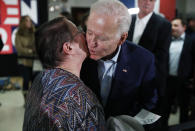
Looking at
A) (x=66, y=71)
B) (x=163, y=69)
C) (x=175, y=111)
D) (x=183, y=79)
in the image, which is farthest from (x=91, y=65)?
(x=175, y=111)

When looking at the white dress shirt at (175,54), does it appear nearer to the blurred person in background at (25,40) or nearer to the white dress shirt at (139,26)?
the white dress shirt at (139,26)

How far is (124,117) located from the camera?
872mm

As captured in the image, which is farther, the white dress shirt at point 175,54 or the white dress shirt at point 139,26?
the white dress shirt at point 175,54

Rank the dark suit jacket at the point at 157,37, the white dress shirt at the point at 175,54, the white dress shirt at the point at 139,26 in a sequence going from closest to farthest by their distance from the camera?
1. the white dress shirt at the point at 139,26
2. the dark suit jacket at the point at 157,37
3. the white dress shirt at the point at 175,54

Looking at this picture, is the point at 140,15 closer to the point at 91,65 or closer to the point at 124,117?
the point at 91,65

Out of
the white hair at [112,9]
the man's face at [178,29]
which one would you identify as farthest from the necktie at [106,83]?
the man's face at [178,29]

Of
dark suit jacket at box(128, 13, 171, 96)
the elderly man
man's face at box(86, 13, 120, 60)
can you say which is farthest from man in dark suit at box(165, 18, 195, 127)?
the elderly man

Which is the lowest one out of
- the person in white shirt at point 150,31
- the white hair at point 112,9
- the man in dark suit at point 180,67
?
the man in dark suit at point 180,67

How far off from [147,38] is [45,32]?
1.07 m

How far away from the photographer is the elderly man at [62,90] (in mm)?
706

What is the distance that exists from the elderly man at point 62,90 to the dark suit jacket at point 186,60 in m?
2.11

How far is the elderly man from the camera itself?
27.8 inches

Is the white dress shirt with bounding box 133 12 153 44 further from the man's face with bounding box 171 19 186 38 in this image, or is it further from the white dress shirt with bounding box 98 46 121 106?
the man's face with bounding box 171 19 186 38

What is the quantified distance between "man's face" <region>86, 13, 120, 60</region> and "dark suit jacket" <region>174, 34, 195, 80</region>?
196cm
